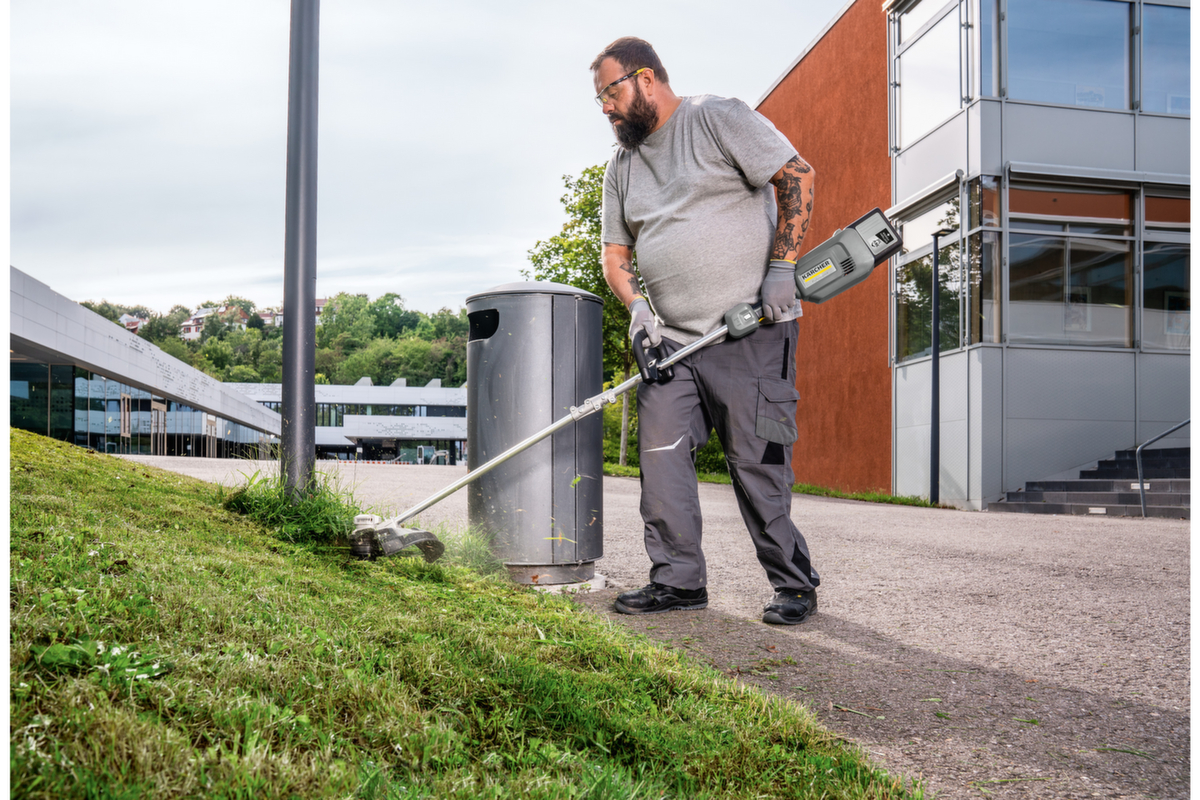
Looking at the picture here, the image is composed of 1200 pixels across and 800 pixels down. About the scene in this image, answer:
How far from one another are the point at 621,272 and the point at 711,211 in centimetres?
50

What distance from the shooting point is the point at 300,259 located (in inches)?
192

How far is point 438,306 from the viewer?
108938 millimetres

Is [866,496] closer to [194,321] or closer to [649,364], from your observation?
[649,364]

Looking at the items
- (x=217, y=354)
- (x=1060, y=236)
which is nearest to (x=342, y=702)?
(x=1060, y=236)

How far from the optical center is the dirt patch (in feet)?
6.10

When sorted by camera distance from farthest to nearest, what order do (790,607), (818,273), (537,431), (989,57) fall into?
(989,57) < (537,431) < (818,273) < (790,607)

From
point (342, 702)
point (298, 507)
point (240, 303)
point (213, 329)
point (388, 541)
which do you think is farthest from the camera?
point (240, 303)

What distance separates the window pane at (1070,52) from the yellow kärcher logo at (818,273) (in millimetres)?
11287

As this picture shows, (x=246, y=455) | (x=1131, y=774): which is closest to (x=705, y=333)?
(x=1131, y=774)

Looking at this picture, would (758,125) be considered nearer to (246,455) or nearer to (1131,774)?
(1131,774)

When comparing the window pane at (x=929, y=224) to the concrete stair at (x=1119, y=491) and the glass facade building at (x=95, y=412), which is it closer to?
the concrete stair at (x=1119, y=491)

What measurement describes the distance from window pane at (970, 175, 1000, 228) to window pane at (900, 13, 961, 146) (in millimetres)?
1390

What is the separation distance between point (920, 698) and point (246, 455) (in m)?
4.23

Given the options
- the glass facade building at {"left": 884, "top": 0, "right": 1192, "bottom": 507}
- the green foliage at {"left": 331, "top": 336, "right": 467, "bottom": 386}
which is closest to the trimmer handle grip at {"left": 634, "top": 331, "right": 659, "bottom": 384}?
the glass facade building at {"left": 884, "top": 0, "right": 1192, "bottom": 507}
